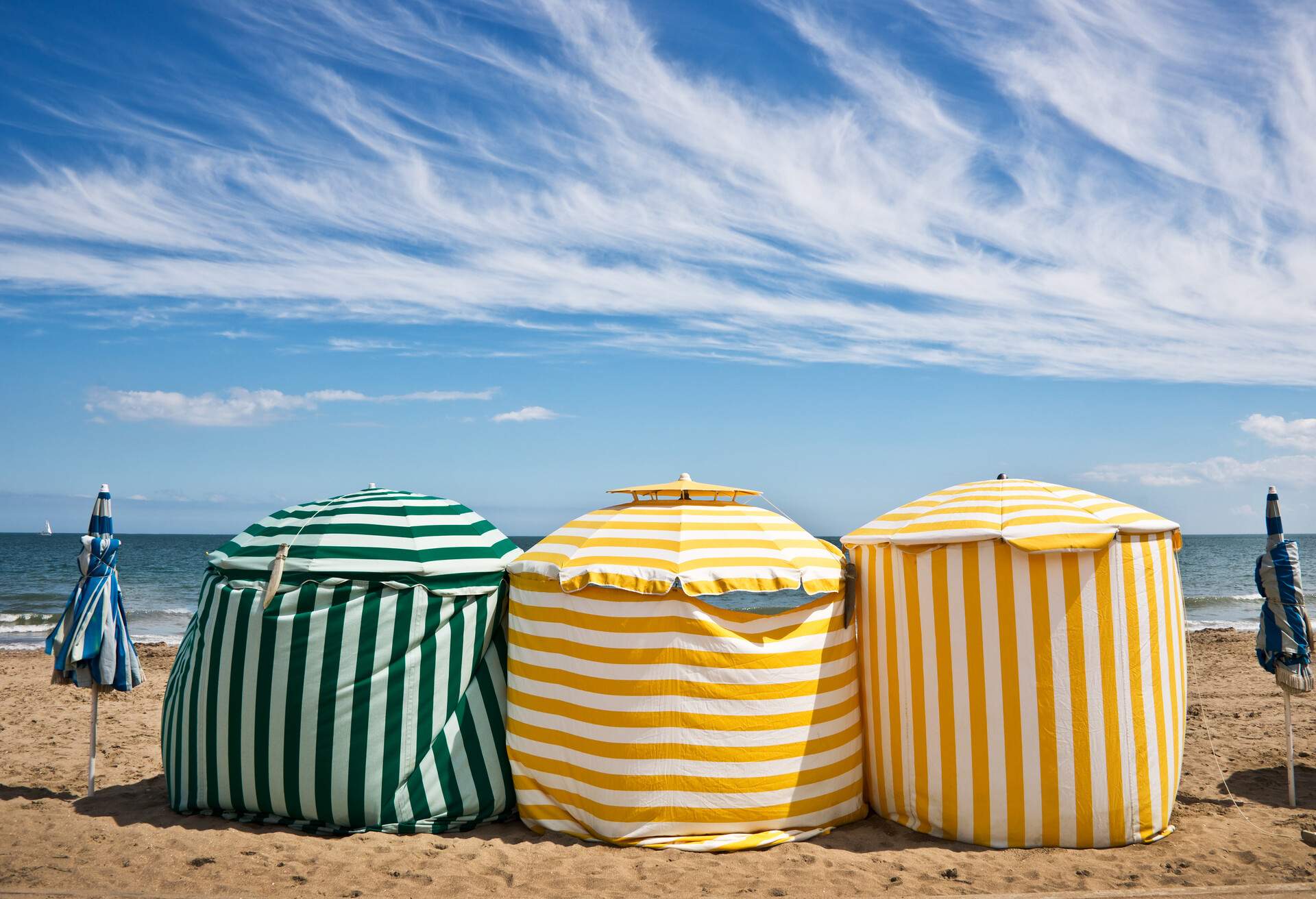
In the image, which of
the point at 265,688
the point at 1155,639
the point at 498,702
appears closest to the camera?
the point at 1155,639

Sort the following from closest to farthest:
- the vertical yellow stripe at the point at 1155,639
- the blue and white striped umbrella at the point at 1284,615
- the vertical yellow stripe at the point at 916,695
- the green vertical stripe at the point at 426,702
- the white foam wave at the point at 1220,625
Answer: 1. the vertical yellow stripe at the point at 1155,639
2. the vertical yellow stripe at the point at 916,695
3. the green vertical stripe at the point at 426,702
4. the blue and white striped umbrella at the point at 1284,615
5. the white foam wave at the point at 1220,625

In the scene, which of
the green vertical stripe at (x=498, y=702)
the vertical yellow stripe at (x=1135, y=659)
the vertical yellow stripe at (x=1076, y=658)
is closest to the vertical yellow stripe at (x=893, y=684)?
the vertical yellow stripe at (x=1076, y=658)

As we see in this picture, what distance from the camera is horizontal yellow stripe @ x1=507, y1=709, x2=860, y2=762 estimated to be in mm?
5207

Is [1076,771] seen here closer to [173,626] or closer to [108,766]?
[108,766]

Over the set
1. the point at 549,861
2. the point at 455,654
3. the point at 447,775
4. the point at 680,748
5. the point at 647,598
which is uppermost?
the point at 647,598

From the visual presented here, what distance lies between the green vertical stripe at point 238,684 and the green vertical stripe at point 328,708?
507mm

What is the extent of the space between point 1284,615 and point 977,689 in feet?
8.56

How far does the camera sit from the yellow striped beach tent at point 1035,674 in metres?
5.10

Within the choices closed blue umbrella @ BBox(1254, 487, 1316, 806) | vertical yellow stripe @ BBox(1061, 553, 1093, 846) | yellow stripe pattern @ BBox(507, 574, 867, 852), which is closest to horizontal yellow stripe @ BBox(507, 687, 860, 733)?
yellow stripe pattern @ BBox(507, 574, 867, 852)

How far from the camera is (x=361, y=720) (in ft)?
17.6

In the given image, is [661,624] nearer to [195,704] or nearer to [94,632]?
[195,704]

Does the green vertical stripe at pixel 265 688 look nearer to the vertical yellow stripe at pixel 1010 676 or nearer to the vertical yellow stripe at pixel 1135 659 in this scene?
the vertical yellow stripe at pixel 1010 676

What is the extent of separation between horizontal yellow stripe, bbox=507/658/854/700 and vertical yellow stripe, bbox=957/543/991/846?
32.9 inches

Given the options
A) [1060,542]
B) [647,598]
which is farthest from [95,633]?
[1060,542]
